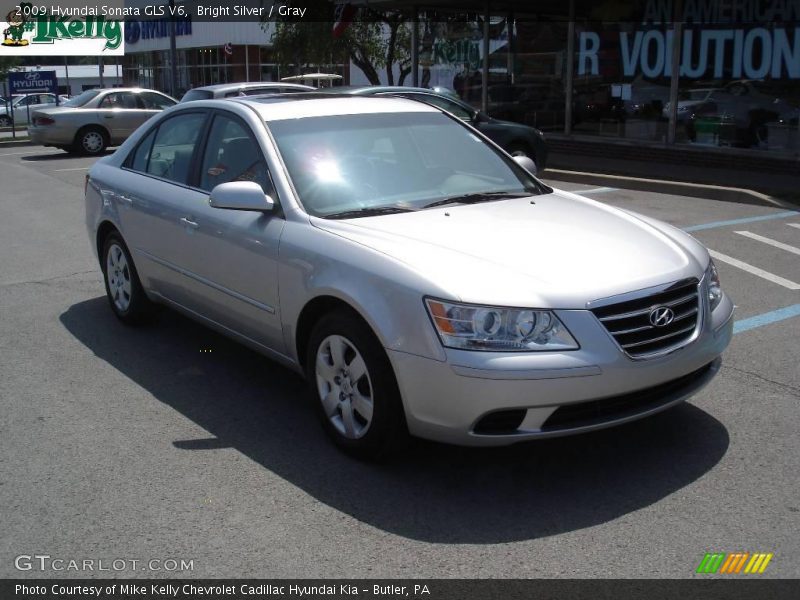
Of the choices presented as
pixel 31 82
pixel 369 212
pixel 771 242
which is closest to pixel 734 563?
pixel 369 212

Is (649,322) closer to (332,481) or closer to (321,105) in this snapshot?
(332,481)

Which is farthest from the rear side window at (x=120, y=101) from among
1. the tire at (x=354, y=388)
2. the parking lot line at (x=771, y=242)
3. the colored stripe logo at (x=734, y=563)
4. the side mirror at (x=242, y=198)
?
the colored stripe logo at (x=734, y=563)

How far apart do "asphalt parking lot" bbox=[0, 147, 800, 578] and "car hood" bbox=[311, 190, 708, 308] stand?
856mm

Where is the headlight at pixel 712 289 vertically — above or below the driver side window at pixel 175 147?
below

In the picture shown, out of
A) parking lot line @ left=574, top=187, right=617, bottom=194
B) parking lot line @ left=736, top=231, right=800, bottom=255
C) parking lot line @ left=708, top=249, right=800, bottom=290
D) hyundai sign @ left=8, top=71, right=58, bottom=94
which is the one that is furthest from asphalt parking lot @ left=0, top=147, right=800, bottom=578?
hyundai sign @ left=8, top=71, right=58, bottom=94

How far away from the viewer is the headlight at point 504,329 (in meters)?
3.78

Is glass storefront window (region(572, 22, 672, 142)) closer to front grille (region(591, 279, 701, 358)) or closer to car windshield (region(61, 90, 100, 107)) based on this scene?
car windshield (region(61, 90, 100, 107))

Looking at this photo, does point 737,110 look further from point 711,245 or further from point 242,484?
point 242,484

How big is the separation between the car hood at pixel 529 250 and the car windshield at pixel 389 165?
22cm

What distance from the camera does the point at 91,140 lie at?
67.9 feet

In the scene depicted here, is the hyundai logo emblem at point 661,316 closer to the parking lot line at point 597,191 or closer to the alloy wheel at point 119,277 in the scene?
the alloy wheel at point 119,277

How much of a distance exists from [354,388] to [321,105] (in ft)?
6.51

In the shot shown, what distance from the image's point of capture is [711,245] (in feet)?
30.0
